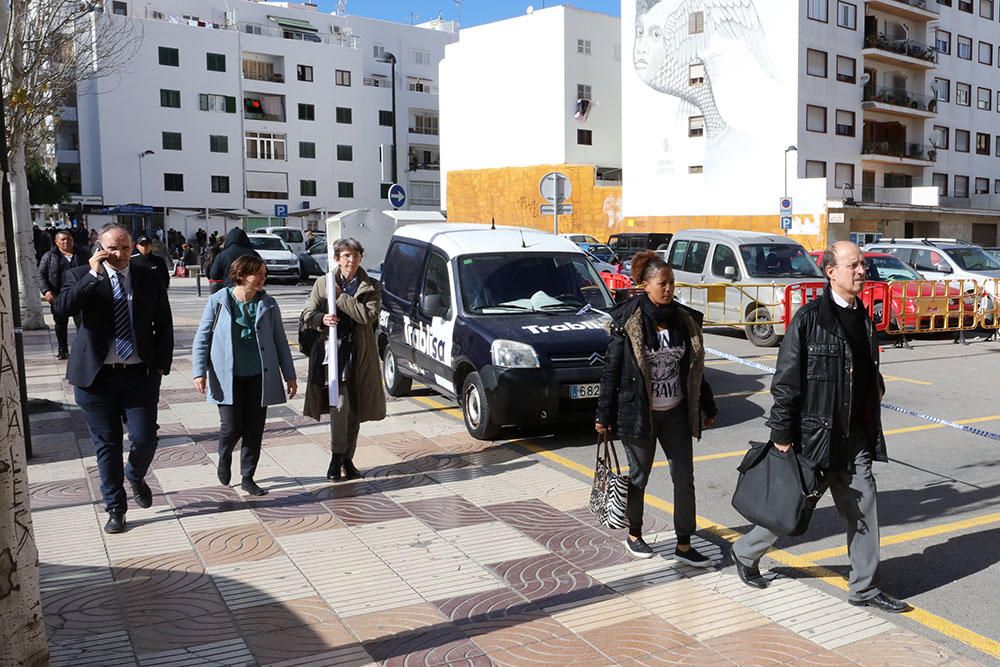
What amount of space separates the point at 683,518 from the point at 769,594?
640 mm

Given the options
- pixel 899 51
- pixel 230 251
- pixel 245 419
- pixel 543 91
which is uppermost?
pixel 899 51

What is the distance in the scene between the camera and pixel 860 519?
15.3 feet

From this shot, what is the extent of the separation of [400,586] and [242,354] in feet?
7.59

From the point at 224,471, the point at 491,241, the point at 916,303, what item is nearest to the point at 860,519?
the point at 224,471

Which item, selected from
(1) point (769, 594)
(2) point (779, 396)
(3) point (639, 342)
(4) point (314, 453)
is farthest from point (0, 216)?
(4) point (314, 453)

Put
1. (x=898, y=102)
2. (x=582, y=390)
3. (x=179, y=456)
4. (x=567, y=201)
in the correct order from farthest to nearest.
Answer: (x=567, y=201), (x=898, y=102), (x=582, y=390), (x=179, y=456)

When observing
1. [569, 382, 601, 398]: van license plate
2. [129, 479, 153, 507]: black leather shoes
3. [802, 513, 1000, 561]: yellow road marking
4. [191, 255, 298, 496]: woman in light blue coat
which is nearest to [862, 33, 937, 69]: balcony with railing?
[569, 382, 601, 398]: van license plate

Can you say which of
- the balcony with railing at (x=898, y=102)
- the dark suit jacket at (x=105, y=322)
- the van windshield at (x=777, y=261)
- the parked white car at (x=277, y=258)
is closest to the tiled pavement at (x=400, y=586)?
the dark suit jacket at (x=105, y=322)

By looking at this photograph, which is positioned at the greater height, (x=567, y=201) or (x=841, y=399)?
(x=567, y=201)

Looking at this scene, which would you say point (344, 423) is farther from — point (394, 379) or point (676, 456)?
point (394, 379)

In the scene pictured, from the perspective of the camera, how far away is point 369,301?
7047mm

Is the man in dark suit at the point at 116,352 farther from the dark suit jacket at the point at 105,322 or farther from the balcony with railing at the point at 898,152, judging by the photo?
the balcony with railing at the point at 898,152

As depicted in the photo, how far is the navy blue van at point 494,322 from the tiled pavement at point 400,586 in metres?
0.88

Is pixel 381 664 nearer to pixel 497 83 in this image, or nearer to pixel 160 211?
pixel 497 83
